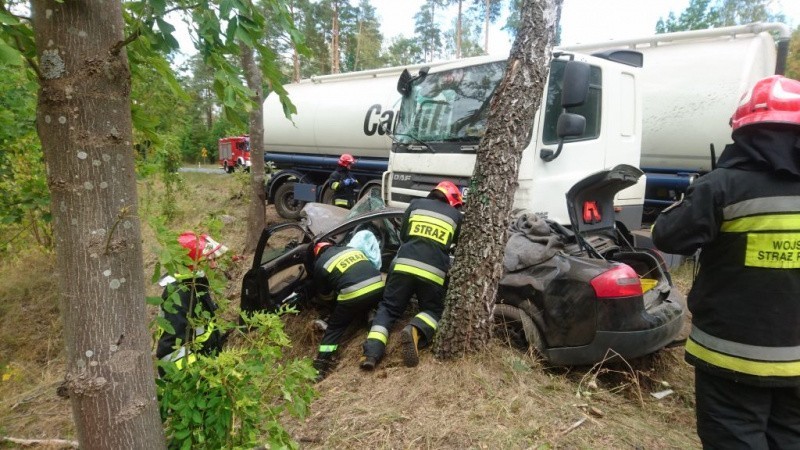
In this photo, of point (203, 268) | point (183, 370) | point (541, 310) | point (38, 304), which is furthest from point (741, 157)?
point (38, 304)

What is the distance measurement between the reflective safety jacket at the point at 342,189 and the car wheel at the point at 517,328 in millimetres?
4727

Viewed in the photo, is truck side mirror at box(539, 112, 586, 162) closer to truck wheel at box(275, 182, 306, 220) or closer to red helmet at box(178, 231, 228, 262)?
red helmet at box(178, 231, 228, 262)

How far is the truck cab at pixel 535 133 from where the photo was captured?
4086 millimetres

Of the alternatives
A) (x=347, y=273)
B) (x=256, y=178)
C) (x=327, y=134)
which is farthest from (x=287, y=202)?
(x=347, y=273)

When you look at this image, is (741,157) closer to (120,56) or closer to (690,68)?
(120,56)

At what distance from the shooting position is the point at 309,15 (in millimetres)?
26750

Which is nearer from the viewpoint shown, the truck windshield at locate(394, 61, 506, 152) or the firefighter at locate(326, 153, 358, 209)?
the truck windshield at locate(394, 61, 506, 152)

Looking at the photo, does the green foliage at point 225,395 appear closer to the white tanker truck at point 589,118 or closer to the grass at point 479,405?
the grass at point 479,405

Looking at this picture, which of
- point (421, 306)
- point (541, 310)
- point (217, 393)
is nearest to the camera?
point (217, 393)

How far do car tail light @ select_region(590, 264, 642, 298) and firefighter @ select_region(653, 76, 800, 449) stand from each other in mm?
907

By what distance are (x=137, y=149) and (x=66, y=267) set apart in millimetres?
4494

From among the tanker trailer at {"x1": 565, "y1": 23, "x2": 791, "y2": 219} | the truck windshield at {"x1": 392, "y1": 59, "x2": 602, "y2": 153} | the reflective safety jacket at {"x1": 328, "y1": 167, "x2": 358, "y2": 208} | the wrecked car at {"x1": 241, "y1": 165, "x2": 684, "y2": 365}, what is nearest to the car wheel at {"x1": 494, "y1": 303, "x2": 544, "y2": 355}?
the wrecked car at {"x1": 241, "y1": 165, "x2": 684, "y2": 365}

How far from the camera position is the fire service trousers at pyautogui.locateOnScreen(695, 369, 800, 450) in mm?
1783

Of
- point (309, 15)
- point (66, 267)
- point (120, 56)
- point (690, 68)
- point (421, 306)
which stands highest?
point (309, 15)
